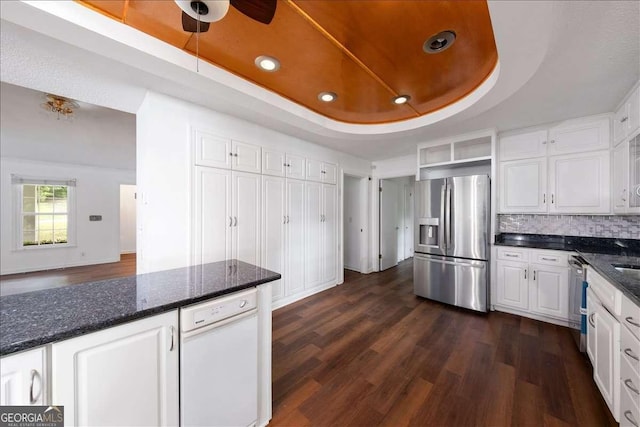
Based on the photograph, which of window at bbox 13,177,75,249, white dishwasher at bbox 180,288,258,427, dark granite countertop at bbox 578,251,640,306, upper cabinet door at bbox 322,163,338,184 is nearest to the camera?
white dishwasher at bbox 180,288,258,427

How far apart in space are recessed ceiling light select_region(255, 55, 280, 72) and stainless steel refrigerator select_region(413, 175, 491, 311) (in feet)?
8.55

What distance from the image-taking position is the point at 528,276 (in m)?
2.88

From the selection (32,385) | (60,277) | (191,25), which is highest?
Answer: (191,25)

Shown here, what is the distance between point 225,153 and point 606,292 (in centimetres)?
349

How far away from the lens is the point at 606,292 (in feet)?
5.18

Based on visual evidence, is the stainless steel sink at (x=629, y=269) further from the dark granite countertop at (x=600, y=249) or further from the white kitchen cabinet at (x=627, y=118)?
the white kitchen cabinet at (x=627, y=118)

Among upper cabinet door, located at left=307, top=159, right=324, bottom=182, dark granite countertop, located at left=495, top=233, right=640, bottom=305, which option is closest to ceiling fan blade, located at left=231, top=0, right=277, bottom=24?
upper cabinet door, located at left=307, top=159, right=324, bottom=182

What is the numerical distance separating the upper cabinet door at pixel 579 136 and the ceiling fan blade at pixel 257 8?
11.6 feet

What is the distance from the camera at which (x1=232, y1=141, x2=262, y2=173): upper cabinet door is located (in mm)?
2848

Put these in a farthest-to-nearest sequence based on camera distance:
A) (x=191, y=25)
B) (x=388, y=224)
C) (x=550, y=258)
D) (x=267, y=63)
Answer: (x=388, y=224)
(x=550, y=258)
(x=267, y=63)
(x=191, y=25)

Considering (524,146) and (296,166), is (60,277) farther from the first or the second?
(524,146)

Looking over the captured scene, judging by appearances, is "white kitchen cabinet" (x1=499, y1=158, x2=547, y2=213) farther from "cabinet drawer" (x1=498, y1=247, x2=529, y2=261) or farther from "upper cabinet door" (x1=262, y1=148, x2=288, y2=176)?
"upper cabinet door" (x1=262, y1=148, x2=288, y2=176)

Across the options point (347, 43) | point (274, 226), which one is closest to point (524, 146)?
point (347, 43)

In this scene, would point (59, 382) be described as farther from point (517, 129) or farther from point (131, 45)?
point (517, 129)
